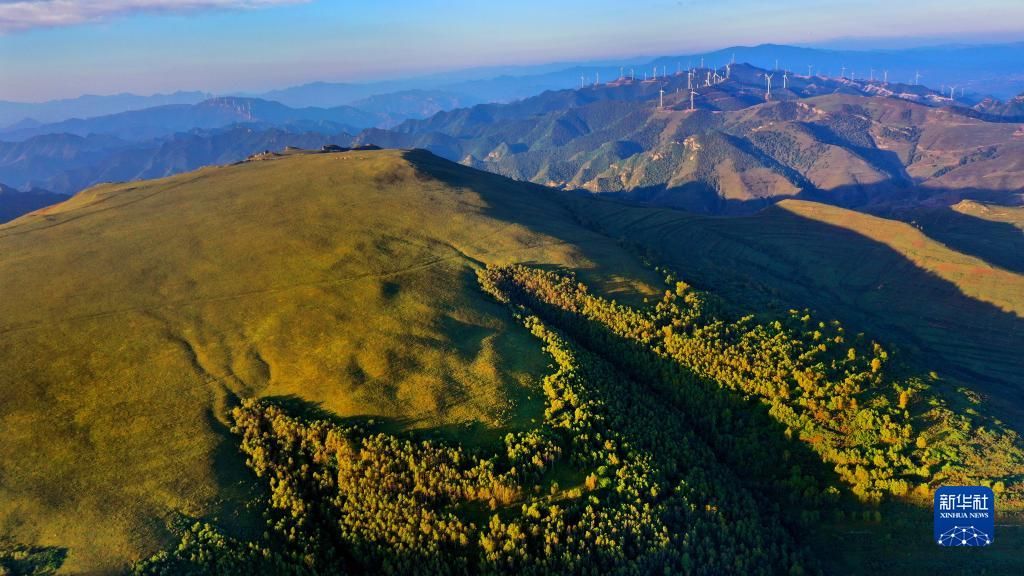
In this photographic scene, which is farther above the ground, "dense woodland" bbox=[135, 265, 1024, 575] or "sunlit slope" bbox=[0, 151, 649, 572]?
"sunlit slope" bbox=[0, 151, 649, 572]

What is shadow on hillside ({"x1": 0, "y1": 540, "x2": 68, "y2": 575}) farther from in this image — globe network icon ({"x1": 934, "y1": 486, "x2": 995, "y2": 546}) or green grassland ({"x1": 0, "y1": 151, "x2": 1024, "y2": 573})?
globe network icon ({"x1": 934, "y1": 486, "x2": 995, "y2": 546})

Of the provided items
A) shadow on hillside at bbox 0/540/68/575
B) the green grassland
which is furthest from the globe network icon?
shadow on hillside at bbox 0/540/68/575

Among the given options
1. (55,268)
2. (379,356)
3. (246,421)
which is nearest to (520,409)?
(379,356)

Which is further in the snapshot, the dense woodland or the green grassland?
the green grassland

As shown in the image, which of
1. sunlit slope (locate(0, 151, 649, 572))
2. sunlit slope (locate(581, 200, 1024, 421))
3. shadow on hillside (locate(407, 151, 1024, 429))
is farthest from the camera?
sunlit slope (locate(581, 200, 1024, 421))

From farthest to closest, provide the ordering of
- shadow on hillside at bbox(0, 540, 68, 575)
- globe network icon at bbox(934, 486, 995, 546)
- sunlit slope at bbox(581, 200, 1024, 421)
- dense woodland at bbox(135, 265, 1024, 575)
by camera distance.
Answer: sunlit slope at bbox(581, 200, 1024, 421)
globe network icon at bbox(934, 486, 995, 546)
dense woodland at bbox(135, 265, 1024, 575)
shadow on hillside at bbox(0, 540, 68, 575)

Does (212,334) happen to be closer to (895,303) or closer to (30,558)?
(30,558)

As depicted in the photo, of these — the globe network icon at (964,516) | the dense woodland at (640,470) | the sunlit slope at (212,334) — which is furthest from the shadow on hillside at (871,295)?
the sunlit slope at (212,334)
